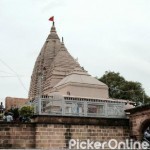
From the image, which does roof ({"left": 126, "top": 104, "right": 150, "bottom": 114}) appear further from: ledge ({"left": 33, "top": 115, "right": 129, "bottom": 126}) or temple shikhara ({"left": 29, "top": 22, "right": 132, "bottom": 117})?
temple shikhara ({"left": 29, "top": 22, "right": 132, "bottom": 117})

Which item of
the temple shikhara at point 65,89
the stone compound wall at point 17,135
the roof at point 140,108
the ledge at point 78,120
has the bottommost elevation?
the stone compound wall at point 17,135

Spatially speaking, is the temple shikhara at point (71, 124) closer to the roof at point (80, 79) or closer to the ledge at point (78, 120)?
the ledge at point (78, 120)

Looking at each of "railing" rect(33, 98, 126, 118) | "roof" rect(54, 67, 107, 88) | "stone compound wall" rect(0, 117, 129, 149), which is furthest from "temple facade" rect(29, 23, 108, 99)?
"stone compound wall" rect(0, 117, 129, 149)

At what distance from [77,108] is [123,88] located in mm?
27484

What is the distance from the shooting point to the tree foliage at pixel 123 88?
41625 mm

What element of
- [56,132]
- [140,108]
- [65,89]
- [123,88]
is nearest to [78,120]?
[56,132]

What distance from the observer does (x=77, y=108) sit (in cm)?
1527

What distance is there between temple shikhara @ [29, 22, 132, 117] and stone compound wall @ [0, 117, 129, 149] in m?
0.41

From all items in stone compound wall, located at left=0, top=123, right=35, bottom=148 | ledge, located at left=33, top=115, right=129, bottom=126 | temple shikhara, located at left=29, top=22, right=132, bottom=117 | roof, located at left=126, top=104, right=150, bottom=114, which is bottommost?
stone compound wall, located at left=0, top=123, right=35, bottom=148

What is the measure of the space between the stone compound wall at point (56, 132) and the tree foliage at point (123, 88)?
25535mm

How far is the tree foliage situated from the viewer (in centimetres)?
4162

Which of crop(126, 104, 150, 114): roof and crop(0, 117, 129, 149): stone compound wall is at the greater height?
crop(126, 104, 150, 114): roof

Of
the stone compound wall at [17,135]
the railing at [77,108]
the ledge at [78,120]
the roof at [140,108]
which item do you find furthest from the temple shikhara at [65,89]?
the stone compound wall at [17,135]

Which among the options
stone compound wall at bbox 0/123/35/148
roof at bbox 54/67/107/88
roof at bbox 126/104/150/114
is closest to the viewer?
stone compound wall at bbox 0/123/35/148
